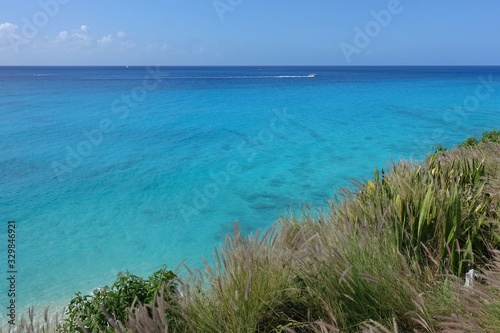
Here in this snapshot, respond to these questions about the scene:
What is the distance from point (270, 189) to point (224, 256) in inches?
418

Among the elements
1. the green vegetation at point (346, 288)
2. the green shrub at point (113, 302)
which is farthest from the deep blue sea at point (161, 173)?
the green shrub at point (113, 302)

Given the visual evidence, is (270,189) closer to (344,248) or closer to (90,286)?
(90,286)

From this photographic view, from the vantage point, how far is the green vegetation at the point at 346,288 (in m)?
2.47

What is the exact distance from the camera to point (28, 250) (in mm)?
10000

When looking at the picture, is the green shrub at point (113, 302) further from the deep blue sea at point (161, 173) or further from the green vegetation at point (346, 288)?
the deep blue sea at point (161, 173)

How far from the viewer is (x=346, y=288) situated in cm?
274

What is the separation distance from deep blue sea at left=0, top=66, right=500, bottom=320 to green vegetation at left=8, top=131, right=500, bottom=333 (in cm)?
190

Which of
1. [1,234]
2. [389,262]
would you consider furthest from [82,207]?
[389,262]

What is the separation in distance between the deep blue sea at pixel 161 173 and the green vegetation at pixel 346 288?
74.9 inches

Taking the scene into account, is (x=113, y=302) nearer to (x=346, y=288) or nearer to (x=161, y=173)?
(x=346, y=288)

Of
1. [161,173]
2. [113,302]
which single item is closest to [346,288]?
[113,302]

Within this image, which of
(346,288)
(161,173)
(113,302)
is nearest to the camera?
(346,288)

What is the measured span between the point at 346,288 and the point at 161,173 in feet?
47.0

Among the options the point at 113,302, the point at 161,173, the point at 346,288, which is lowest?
the point at 161,173
